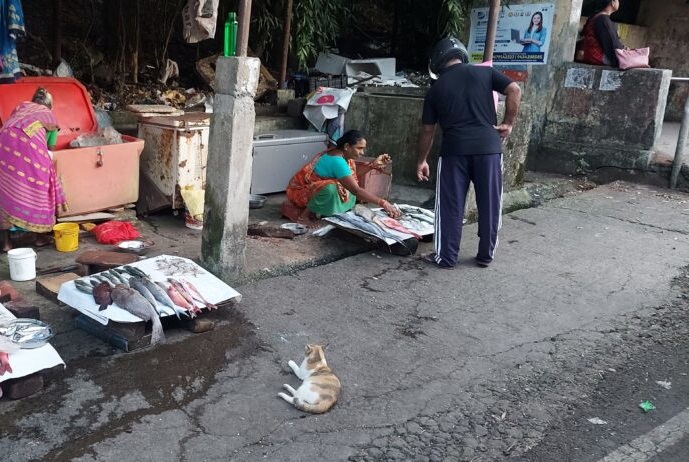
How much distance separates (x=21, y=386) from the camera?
3.31 meters

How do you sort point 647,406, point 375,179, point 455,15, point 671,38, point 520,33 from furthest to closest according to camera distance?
point 671,38 → point 455,15 → point 520,33 → point 375,179 → point 647,406

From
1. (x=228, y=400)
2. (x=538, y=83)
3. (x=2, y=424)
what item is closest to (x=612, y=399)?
(x=228, y=400)

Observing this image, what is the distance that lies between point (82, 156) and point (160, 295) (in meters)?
2.29

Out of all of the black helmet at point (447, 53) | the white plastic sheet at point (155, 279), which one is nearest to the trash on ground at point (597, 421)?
the white plastic sheet at point (155, 279)

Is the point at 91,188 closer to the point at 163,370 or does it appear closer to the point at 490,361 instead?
the point at 163,370

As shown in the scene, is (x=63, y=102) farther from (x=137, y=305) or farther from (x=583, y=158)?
(x=583, y=158)

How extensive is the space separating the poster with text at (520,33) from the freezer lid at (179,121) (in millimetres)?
4599

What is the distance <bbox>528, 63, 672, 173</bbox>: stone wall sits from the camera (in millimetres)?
8750

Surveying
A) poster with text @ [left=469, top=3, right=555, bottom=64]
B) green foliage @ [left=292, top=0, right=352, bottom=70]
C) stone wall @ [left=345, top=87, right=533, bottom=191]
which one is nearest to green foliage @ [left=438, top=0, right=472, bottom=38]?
poster with text @ [left=469, top=3, right=555, bottom=64]

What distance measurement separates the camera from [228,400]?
3459 millimetres

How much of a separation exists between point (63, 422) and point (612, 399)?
293 centimetres

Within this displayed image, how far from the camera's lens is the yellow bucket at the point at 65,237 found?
5.44m

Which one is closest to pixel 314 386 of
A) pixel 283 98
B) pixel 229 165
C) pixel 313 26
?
pixel 229 165

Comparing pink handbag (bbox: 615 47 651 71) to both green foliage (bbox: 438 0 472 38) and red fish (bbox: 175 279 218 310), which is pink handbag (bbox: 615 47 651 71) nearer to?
green foliage (bbox: 438 0 472 38)
